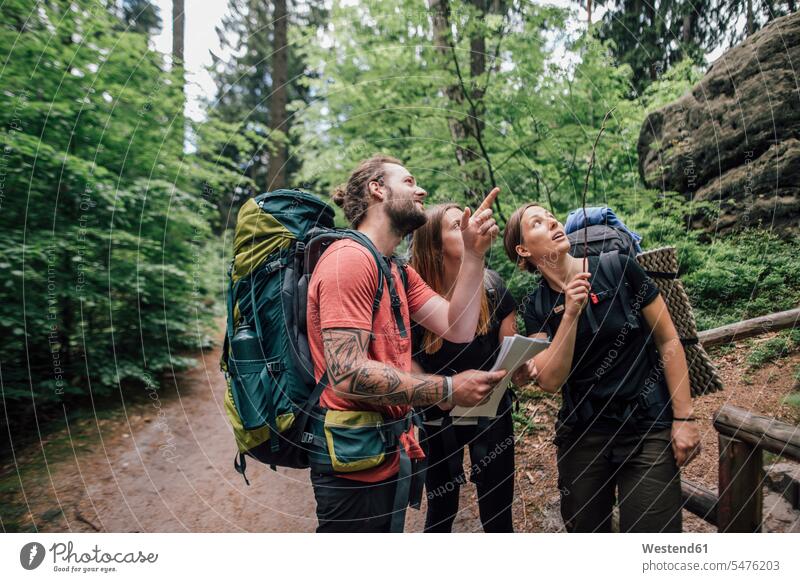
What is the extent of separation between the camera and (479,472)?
2.32 m

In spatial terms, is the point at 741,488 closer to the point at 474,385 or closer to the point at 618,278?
the point at 618,278

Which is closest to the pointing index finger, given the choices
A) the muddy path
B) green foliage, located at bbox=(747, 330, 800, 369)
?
the muddy path

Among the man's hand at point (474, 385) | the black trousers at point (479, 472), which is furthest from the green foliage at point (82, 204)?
the man's hand at point (474, 385)

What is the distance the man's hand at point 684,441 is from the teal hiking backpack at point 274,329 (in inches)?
46.6

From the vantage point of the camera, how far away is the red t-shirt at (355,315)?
148 centimetres

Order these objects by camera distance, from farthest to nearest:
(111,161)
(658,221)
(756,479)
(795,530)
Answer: (111,161) < (658,221) < (795,530) < (756,479)

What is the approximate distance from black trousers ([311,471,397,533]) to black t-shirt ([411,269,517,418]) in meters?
0.75

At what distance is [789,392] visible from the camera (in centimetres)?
201

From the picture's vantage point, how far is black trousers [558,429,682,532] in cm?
171

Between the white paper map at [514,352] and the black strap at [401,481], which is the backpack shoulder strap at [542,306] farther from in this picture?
the black strap at [401,481]

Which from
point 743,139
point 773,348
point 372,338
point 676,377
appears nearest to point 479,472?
point 676,377
